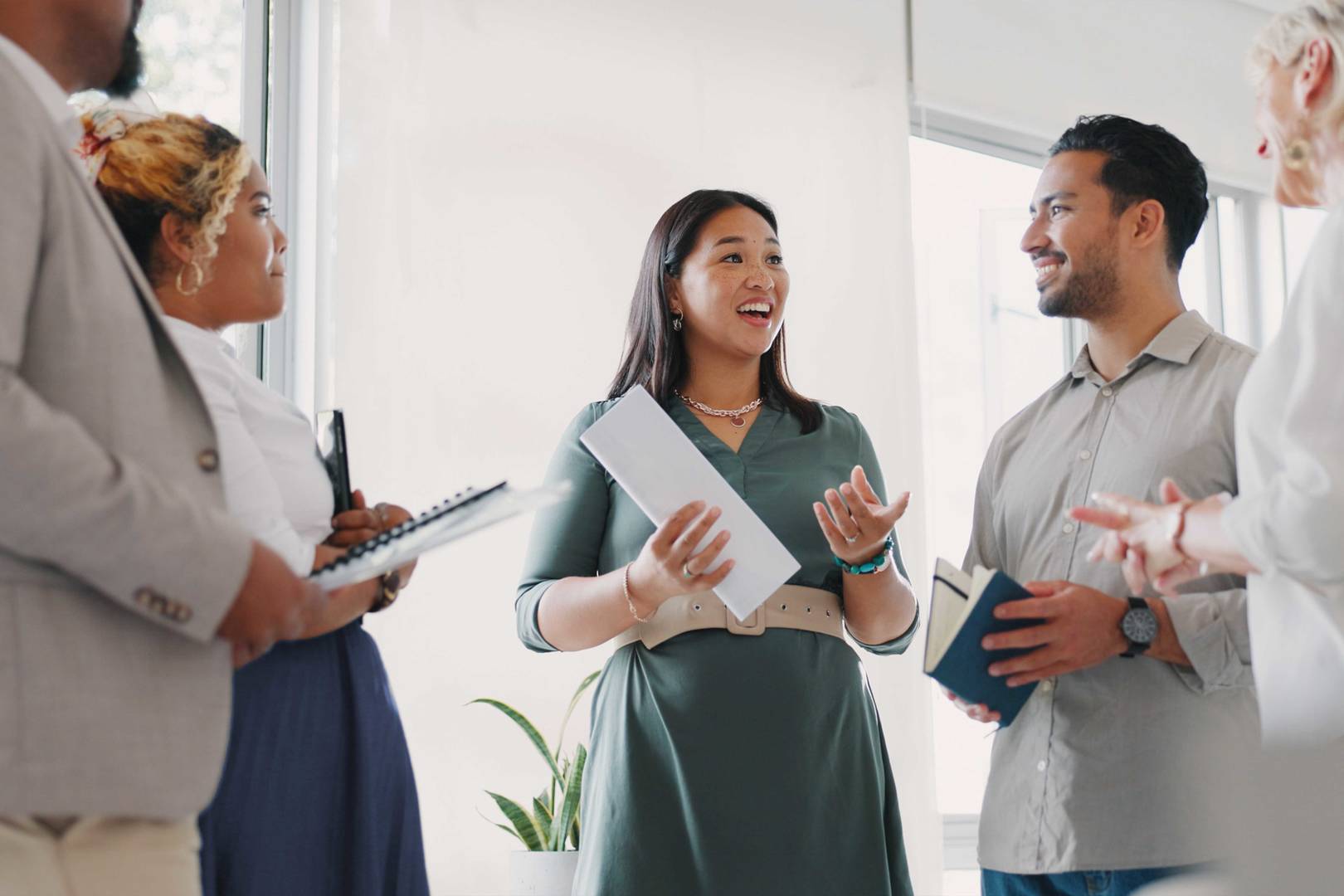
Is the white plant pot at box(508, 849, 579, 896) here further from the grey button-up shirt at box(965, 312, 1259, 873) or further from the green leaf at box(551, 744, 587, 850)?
the grey button-up shirt at box(965, 312, 1259, 873)

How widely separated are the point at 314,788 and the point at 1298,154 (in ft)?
4.98

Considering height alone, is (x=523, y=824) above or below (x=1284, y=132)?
below

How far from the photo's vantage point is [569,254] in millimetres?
3619

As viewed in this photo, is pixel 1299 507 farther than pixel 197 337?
No

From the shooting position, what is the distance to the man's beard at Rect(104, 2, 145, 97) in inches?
58.2

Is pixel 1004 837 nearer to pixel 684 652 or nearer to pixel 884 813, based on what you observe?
pixel 884 813

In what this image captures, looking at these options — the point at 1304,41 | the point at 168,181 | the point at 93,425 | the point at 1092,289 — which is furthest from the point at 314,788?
the point at 1304,41

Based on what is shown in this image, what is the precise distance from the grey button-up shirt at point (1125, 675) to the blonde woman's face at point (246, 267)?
1.22m

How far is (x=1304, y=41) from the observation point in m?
1.66

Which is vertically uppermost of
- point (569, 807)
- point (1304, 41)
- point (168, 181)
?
point (1304, 41)

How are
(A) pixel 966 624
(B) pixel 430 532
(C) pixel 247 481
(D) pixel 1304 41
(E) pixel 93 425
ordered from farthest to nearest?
(A) pixel 966 624 → (D) pixel 1304 41 → (C) pixel 247 481 → (B) pixel 430 532 → (E) pixel 93 425

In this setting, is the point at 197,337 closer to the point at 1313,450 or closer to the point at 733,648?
the point at 733,648

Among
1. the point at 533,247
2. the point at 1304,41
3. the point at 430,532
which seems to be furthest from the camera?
the point at 533,247

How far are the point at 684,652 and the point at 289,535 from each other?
0.81 metres
